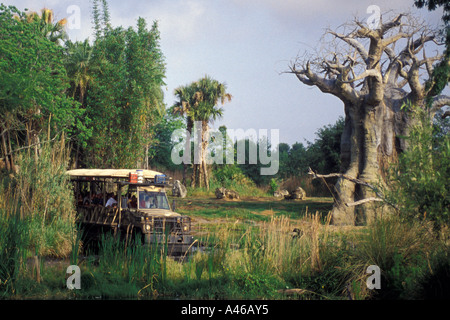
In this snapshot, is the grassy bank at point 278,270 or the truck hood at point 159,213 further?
the truck hood at point 159,213

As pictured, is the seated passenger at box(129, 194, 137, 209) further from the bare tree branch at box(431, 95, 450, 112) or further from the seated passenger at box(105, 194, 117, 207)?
the bare tree branch at box(431, 95, 450, 112)

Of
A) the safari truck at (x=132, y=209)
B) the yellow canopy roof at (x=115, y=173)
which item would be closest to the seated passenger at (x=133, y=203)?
the safari truck at (x=132, y=209)

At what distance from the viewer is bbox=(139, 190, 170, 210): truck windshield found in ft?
47.7

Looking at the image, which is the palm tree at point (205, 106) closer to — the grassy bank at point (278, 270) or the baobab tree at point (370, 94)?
the baobab tree at point (370, 94)

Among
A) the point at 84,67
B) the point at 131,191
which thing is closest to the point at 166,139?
the point at 84,67

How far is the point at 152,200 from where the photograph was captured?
14758mm

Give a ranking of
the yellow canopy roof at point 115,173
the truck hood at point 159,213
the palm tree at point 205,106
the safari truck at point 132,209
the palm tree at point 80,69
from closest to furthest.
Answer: the safari truck at point 132,209, the truck hood at point 159,213, the yellow canopy roof at point 115,173, the palm tree at point 80,69, the palm tree at point 205,106

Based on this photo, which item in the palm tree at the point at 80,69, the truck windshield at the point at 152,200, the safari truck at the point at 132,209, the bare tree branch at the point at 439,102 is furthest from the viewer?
the palm tree at the point at 80,69

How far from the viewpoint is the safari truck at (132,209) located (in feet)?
43.8

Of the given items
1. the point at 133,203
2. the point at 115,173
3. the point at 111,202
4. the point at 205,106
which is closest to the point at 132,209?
the point at 133,203

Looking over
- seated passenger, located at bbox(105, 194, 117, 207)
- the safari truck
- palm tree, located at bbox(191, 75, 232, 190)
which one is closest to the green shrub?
the safari truck

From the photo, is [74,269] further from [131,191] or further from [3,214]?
[131,191]

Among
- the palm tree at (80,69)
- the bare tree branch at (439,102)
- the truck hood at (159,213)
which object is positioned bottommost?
the truck hood at (159,213)

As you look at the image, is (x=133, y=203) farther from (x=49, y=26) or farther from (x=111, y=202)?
(x=49, y=26)
